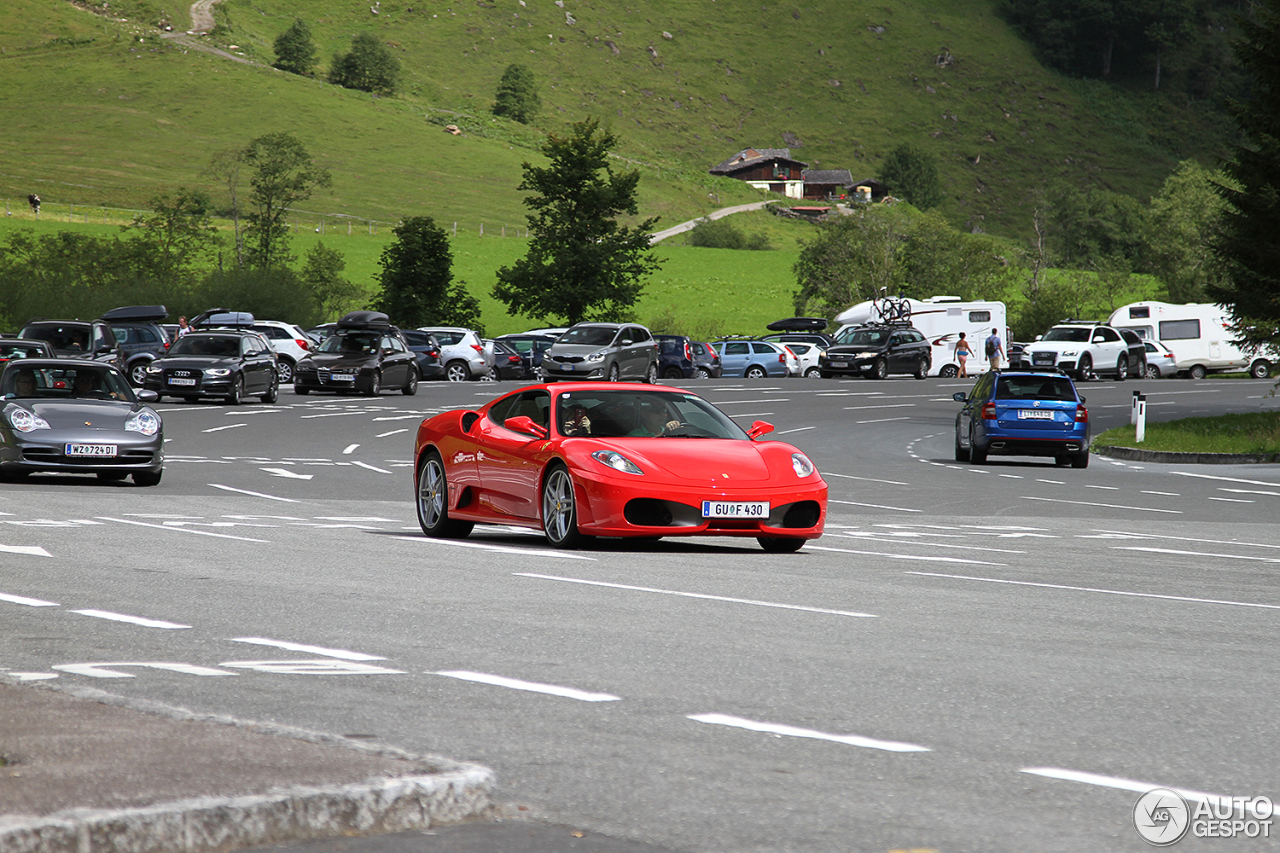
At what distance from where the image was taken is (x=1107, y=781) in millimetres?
5129

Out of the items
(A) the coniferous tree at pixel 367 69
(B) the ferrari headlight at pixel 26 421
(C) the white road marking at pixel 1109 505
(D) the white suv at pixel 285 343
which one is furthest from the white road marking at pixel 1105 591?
(A) the coniferous tree at pixel 367 69

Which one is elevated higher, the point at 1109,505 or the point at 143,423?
the point at 143,423

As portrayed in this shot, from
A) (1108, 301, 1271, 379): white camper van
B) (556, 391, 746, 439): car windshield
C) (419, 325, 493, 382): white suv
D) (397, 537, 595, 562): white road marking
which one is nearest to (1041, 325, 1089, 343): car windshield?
(1108, 301, 1271, 379): white camper van

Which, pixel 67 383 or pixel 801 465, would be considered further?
pixel 67 383

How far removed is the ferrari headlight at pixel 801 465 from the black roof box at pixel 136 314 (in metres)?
34.0

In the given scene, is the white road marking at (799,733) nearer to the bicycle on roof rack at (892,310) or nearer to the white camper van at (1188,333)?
the bicycle on roof rack at (892,310)

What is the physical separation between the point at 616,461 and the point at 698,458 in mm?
662

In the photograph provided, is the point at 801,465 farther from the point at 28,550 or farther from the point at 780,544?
the point at 28,550

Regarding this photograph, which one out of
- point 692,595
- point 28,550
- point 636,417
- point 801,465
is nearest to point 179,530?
point 28,550

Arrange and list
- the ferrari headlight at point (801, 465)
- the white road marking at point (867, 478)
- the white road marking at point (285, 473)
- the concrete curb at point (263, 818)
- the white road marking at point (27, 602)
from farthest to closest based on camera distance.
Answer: the white road marking at point (867, 478)
the white road marking at point (285, 473)
the ferrari headlight at point (801, 465)
the white road marking at point (27, 602)
the concrete curb at point (263, 818)

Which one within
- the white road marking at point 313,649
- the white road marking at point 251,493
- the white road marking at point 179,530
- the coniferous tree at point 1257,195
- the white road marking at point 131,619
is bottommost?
the white road marking at point 251,493

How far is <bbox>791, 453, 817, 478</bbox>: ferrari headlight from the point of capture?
41.9 ft

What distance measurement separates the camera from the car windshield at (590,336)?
46.9m

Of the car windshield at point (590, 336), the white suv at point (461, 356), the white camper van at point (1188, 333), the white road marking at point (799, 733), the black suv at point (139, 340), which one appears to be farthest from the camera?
the white camper van at point (1188, 333)
